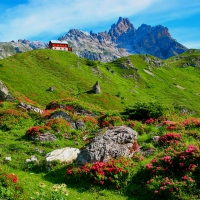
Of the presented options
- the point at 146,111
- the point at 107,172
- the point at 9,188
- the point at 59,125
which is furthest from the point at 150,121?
the point at 9,188

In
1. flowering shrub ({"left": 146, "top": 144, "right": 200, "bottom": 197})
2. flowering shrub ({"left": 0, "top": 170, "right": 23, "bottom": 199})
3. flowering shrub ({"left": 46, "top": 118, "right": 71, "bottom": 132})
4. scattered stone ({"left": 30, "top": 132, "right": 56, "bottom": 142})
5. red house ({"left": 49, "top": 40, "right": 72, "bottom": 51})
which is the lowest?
flowering shrub ({"left": 146, "top": 144, "right": 200, "bottom": 197})

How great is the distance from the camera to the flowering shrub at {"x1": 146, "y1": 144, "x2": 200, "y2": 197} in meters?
14.5

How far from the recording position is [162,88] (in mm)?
137750

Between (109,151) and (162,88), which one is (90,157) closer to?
(109,151)

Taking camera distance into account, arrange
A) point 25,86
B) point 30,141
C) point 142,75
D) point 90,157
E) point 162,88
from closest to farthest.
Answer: point 90,157 → point 30,141 → point 25,86 → point 162,88 → point 142,75

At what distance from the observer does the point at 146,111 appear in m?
30.9

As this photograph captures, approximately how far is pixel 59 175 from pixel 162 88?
125593 mm

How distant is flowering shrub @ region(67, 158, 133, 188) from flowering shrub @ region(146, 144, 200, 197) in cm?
161

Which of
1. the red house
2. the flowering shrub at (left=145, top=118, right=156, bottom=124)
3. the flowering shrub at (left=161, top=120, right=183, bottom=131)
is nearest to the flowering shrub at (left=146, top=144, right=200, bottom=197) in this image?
the flowering shrub at (left=161, top=120, right=183, bottom=131)

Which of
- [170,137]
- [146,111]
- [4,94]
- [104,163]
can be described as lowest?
[104,163]

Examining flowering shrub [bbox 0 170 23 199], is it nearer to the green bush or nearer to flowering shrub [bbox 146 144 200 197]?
flowering shrub [bbox 146 144 200 197]

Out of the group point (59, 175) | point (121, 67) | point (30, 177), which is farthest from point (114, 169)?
point (121, 67)

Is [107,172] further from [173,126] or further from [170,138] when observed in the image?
[173,126]

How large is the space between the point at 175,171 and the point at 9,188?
10.4 metres
